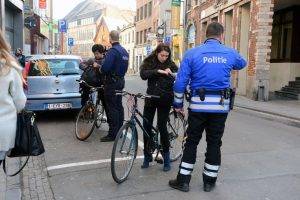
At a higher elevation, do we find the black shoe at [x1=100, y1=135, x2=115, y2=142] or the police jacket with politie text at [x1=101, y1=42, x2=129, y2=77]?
the police jacket with politie text at [x1=101, y1=42, x2=129, y2=77]

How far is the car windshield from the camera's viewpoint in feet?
35.9

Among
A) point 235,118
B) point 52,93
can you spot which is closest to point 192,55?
point 52,93

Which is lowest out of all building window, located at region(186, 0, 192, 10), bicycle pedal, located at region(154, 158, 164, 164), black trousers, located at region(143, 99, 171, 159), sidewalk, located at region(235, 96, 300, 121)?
sidewalk, located at region(235, 96, 300, 121)

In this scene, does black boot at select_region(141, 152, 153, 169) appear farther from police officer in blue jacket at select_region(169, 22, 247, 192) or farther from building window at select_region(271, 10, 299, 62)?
building window at select_region(271, 10, 299, 62)

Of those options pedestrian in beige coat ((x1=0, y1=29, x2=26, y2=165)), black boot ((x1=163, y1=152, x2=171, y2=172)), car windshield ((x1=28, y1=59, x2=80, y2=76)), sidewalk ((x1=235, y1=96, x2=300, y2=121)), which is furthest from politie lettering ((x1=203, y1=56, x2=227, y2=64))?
sidewalk ((x1=235, y1=96, x2=300, y2=121))

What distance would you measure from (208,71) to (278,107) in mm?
10746

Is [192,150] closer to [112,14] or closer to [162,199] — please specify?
[162,199]

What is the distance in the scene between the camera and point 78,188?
572cm

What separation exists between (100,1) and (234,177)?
114 m

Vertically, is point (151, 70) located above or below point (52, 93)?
above

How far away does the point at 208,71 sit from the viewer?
5.47 m

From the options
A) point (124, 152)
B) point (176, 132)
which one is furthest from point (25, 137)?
point (176, 132)

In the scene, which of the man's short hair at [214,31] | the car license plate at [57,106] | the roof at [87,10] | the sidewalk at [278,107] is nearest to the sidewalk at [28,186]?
the man's short hair at [214,31]

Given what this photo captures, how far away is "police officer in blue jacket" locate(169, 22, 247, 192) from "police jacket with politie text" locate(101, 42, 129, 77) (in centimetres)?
271
